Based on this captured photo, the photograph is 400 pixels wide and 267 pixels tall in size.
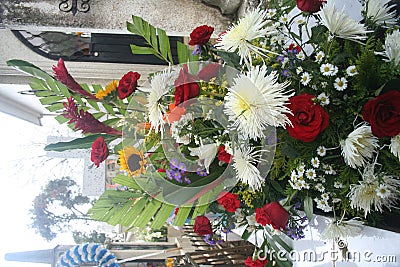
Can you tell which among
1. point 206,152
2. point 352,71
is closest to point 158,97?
point 206,152

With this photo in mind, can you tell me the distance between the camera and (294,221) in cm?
128

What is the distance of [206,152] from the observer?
113 cm

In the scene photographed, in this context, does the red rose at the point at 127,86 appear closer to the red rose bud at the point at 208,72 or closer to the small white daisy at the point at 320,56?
the red rose bud at the point at 208,72

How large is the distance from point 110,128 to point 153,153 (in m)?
0.15

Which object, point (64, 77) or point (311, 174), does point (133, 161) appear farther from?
point (311, 174)

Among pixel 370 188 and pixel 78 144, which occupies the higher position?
pixel 78 144

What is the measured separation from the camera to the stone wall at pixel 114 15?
2.38 m

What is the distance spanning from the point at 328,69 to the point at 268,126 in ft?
0.62

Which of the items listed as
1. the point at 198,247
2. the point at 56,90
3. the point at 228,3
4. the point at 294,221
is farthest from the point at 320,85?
the point at 198,247

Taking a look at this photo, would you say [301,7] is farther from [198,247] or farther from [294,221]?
[198,247]

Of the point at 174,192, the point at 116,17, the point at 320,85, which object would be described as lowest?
the point at 174,192

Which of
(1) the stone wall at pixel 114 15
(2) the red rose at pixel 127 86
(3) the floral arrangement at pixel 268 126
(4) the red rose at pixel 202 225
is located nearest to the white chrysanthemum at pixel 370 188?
(3) the floral arrangement at pixel 268 126

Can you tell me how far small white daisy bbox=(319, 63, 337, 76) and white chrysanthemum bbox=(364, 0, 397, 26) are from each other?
0.21 metres

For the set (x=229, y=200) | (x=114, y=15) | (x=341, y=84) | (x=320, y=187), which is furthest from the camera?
(x=114, y=15)
